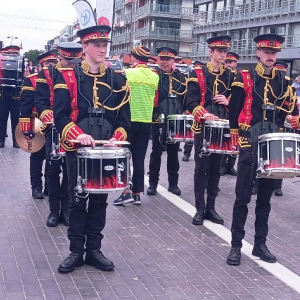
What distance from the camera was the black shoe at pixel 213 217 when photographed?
25.6ft

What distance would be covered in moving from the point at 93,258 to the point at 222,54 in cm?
323

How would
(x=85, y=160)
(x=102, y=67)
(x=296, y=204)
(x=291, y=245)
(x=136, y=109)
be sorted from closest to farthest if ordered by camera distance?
(x=85, y=160) → (x=102, y=67) → (x=291, y=245) → (x=136, y=109) → (x=296, y=204)

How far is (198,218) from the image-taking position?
25.4 ft

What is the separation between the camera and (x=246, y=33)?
55.8 m

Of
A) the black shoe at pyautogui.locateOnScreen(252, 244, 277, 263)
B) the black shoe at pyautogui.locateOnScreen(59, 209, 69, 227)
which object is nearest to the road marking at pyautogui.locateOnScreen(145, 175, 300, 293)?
the black shoe at pyautogui.locateOnScreen(252, 244, 277, 263)

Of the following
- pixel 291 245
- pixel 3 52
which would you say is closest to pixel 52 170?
pixel 291 245

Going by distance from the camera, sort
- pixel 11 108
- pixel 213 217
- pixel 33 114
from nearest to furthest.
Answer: pixel 213 217 → pixel 33 114 → pixel 11 108

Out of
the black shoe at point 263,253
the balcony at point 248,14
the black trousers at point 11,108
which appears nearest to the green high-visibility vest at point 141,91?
the black shoe at point 263,253

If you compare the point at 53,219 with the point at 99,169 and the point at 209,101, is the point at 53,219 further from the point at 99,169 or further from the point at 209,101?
the point at 209,101

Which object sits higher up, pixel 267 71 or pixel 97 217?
pixel 267 71

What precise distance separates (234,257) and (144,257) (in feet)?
3.16

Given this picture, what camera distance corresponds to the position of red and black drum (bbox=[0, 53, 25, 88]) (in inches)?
503

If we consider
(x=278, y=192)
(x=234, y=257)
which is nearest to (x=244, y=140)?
(x=234, y=257)

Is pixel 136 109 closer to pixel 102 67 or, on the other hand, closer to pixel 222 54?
pixel 222 54
